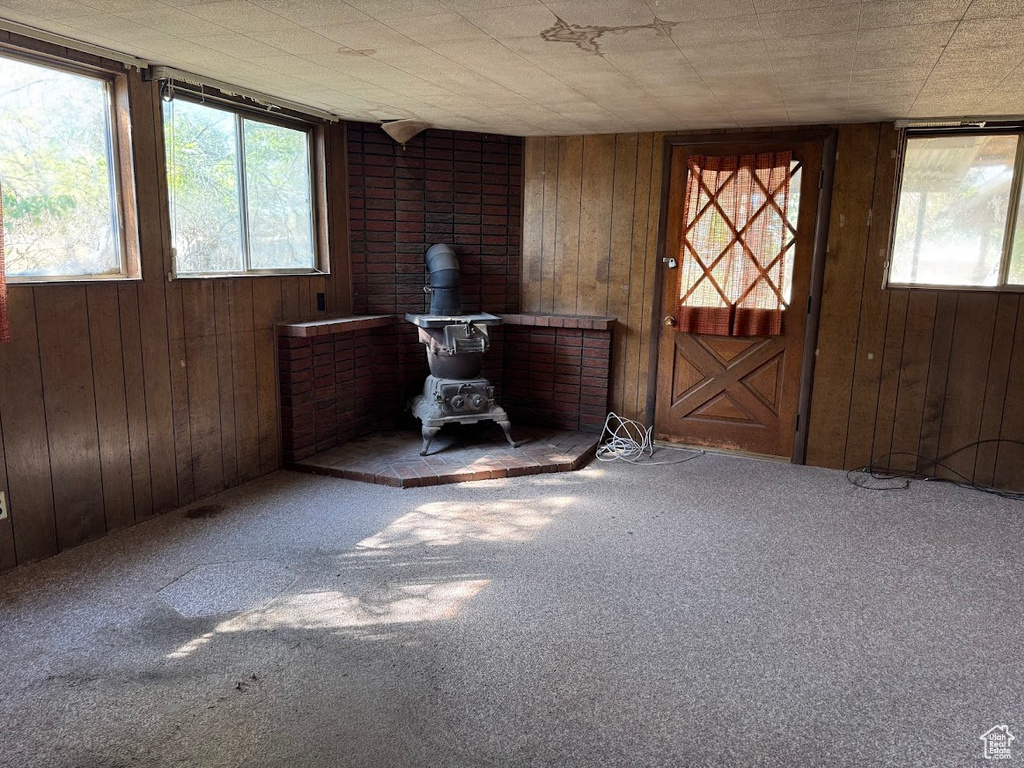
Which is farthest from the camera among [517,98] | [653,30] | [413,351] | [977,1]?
[413,351]

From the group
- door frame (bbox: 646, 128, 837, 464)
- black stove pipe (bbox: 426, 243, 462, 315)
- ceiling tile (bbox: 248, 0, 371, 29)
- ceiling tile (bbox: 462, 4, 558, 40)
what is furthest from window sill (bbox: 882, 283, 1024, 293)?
ceiling tile (bbox: 248, 0, 371, 29)

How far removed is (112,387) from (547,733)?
254 centimetres

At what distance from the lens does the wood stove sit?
14.6 ft

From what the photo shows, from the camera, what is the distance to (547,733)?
1972 mm

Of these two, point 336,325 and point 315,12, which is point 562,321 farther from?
point 315,12

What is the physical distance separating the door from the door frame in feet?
0.07

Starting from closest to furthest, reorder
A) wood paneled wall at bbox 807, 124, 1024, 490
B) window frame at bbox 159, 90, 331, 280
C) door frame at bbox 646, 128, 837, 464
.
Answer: window frame at bbox 159, 90, 331, 280
wood paneled wall at bbox 807, 124, 1024, 490
door frame at bbox 646, 128, 837, 464

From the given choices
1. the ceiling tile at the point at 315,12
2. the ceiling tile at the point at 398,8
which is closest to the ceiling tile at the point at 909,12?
the ceiling tile at the point at 398,8

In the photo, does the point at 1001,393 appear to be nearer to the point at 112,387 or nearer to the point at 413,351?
the point at 413,351

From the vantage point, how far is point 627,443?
4941mm

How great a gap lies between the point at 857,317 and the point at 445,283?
269 centimetres

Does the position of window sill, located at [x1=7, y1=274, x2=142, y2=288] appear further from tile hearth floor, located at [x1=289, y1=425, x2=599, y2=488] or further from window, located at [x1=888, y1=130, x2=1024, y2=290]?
window, located at [x1=888, y1=130, x2=1024, y2=290]

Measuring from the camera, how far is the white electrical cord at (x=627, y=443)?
4703mm

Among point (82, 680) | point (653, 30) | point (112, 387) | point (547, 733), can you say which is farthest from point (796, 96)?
point (82, 680)
